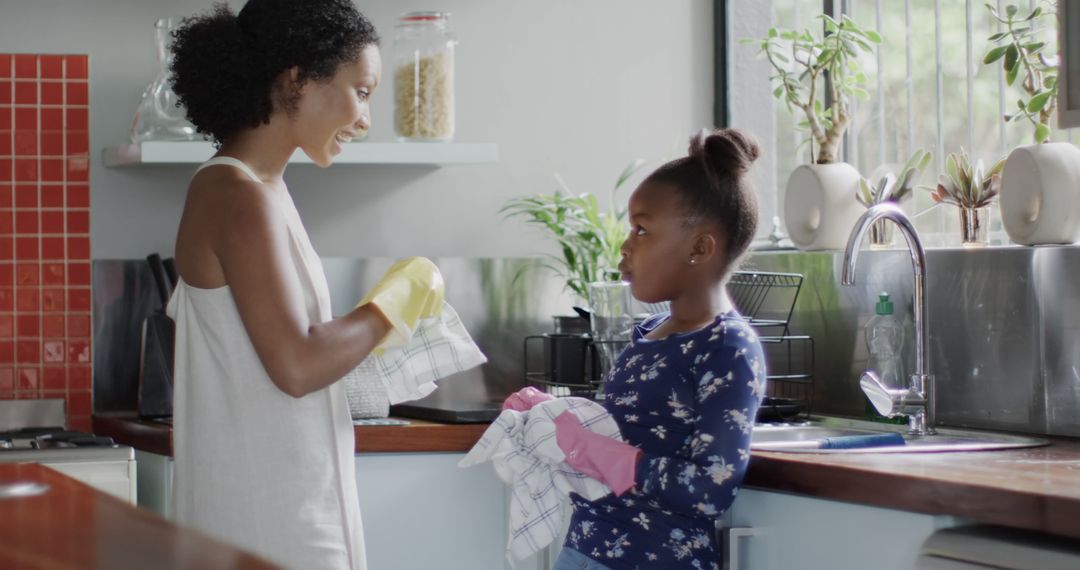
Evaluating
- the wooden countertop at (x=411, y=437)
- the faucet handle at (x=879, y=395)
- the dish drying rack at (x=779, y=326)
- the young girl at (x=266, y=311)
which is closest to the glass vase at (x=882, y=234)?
the dish drying rack at (x=779, y=326)

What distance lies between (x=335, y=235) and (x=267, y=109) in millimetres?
1262

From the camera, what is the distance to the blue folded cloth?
6.35 ft

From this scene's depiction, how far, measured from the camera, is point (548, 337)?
2.67m

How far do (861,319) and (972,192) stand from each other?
32 cm

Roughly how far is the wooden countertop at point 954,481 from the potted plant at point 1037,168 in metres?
0.33

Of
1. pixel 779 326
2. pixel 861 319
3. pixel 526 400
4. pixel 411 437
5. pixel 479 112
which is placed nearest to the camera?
pixel 526 400

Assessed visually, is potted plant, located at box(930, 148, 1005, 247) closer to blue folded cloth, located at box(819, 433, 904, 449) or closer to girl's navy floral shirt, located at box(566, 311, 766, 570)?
blue folded cloth, located at box(819, 433, 904, 449)

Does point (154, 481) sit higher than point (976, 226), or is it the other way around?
point (976, 226)

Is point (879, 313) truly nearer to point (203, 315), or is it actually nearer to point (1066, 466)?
point (1066, 466)

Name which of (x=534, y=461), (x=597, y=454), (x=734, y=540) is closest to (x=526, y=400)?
(x=534, y=461)

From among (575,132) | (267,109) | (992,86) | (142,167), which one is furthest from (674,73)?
(267,109)

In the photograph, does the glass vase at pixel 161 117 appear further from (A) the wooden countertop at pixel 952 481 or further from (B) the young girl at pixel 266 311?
(A) the wooden countertop at pixel 952 481

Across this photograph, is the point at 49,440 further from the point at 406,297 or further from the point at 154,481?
the point at 406,297

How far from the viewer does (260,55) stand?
5.55ft
